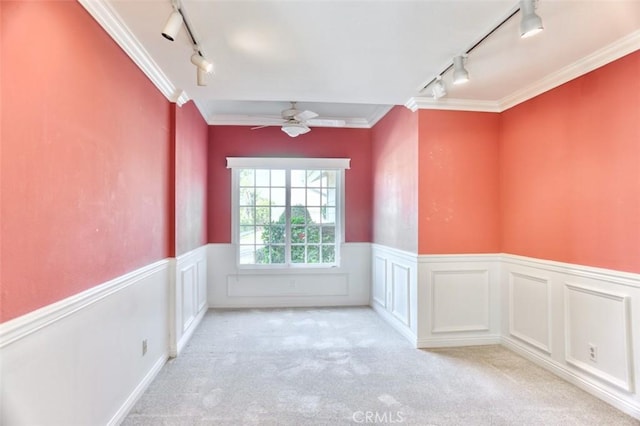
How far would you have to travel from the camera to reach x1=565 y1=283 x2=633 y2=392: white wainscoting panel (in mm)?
2256

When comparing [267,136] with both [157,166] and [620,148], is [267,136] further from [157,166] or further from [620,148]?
[620,148]

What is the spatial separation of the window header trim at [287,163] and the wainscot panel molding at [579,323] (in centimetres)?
259

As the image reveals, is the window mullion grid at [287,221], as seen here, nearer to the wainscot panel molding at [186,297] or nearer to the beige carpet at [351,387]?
the wainscot panel molding at [186,297]

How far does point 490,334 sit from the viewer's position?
345cm

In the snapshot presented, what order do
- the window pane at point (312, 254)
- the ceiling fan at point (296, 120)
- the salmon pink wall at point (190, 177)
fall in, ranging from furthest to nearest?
the window pane at point (312, 254) → the ceiling fan at point (296, 120) → the salmon pink wall at point (190, 177)

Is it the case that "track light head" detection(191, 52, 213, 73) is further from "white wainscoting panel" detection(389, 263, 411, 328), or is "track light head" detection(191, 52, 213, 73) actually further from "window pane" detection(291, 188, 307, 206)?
"window pane" detection(291, 188, 307, 206)

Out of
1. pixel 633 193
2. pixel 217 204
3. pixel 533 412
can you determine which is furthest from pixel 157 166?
pixel 633 193

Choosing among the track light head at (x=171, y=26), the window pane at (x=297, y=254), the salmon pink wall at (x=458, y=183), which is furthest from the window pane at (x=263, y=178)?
the track light head at (x=171, y=26)

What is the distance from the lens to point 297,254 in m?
4.97

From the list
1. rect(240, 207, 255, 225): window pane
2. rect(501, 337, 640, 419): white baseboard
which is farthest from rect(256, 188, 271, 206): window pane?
rect(501, 337, 640, 419): white baseboard

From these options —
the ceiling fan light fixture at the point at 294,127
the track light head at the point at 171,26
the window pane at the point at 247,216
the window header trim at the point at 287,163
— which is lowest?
the window pane at the point at 247,216

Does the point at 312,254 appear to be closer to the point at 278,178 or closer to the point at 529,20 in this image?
the point at 278,178

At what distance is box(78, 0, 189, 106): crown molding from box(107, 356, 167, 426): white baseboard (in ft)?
7.73

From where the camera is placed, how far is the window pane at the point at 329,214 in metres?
5.04
